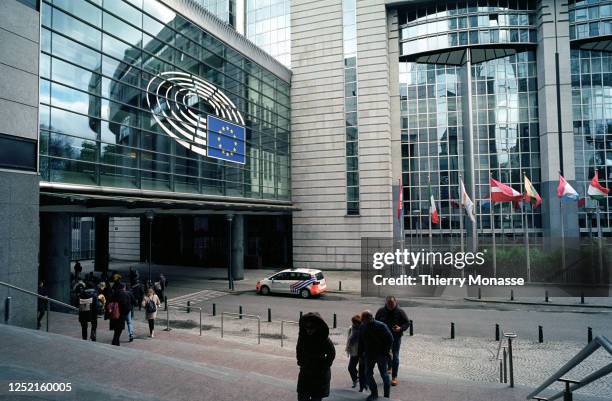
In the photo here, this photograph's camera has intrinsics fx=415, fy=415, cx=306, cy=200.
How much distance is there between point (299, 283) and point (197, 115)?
1188 centimetres

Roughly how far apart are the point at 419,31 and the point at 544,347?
32137 millimetres

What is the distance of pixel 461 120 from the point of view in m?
38.7

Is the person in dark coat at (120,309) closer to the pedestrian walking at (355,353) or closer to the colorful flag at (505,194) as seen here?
the pedestrian walking at (355,353)

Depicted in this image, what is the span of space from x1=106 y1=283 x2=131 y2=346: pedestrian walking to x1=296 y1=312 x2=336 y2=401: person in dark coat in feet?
25.0

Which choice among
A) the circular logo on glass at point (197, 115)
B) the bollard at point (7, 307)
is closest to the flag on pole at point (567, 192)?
the circular logo on glass at point (197, 115)

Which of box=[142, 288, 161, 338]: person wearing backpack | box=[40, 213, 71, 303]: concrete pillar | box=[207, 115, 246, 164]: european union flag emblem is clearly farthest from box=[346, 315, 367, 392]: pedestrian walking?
box=[207, 115, 246, 164]: european union flag emblem

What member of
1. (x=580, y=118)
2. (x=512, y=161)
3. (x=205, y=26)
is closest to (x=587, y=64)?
(x=580, y=118)

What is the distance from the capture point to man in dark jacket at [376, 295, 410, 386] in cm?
863

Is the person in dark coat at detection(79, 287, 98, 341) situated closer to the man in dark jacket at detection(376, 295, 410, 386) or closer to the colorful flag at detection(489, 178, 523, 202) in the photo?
the man in dark jacket at detection(376, 295, 410, 386)

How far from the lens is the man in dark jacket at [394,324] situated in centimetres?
863

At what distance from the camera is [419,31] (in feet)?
125

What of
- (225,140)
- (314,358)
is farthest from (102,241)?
(314,358)

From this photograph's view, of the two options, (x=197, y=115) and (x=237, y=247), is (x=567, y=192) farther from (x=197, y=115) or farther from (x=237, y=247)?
(x=197, y=115)

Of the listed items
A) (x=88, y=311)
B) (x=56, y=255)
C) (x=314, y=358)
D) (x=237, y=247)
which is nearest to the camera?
(x=314, y=358)
